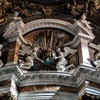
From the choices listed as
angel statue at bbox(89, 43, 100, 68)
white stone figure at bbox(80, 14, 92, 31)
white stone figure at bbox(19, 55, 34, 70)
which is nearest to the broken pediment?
white stone figure at bbox(80, 14, 92, 31)

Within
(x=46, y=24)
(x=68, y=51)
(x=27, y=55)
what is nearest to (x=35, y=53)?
(x=27, y=55)

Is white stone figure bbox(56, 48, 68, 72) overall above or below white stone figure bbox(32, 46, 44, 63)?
below

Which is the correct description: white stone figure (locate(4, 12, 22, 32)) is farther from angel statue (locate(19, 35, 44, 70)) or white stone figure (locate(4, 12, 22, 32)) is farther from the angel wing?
the angel wing

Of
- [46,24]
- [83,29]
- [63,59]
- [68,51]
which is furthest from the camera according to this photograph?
[46,24]

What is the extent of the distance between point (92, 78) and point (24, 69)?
2.36 m

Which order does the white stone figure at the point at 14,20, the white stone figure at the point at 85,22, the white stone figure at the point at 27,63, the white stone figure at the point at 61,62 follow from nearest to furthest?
the white stone figure at the point at 61,62 < the white stone figure at the point at 27,63 < the white stone figure at the point at 85,22 < the white stone figure at the point at 14,20

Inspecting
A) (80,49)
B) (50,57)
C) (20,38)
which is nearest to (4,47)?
(20,38)

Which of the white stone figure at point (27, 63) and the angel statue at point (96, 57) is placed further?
the white stone figure at point (27, 63)

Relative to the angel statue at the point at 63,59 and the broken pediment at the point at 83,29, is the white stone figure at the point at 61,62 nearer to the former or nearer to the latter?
the angel statue at the point at 63,59

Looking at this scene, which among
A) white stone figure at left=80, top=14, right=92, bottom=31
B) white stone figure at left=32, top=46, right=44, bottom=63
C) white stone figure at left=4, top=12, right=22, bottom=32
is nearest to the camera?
white stone figure at left=32, top=46, right=44, bottom=63

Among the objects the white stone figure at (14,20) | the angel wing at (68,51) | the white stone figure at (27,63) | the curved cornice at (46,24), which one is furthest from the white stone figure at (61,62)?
the white stone figure at (14,20)

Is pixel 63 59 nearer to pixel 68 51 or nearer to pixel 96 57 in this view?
pixel 68 51

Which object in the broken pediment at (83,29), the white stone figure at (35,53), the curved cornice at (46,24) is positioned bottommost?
the white stone figure at (35,53)

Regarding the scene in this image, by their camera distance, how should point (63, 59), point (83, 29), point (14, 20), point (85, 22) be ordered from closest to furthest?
point (63, 59) < point (83, 29) < point (85, 22) < point (14, 20)
